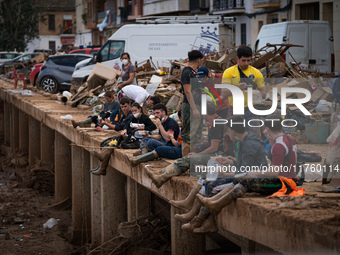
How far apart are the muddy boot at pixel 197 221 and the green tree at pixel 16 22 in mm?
47691

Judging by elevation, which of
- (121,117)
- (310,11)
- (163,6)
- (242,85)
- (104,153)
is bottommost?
(104,153)

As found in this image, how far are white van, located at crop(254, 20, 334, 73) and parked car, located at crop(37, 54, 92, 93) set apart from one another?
9.18 metres

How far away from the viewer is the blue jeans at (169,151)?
29.9ft

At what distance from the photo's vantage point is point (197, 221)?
22.4ft

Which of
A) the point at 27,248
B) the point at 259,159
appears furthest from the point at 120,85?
the point at 259,159

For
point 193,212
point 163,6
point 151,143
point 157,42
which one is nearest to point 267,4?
point 157,42

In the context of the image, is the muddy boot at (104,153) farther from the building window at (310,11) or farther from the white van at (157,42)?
the building window at (310,11)

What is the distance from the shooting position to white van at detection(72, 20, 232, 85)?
2145 centimetres

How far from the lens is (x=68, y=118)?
16.0m

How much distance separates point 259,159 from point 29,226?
1049cm

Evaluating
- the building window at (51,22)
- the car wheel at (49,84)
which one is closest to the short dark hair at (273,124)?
the car wheel at (49,84)

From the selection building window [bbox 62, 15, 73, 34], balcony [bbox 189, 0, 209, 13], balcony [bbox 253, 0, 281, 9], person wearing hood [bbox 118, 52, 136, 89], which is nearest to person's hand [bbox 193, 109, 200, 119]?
person wearing hood [bbox 118, 52, 136, 89]

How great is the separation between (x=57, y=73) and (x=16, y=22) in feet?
95.8

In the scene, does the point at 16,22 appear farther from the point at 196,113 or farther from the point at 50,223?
the point at 196,113
